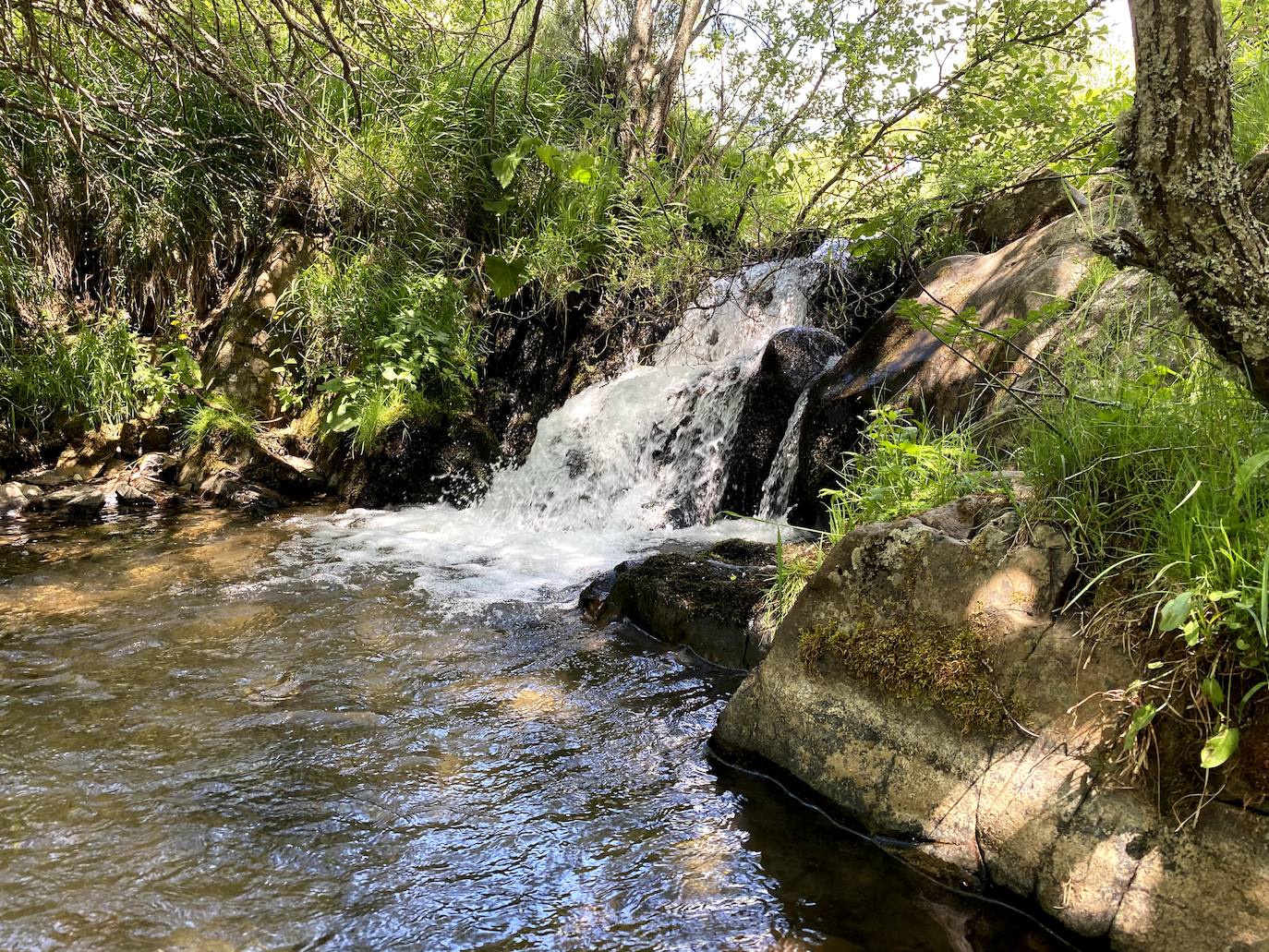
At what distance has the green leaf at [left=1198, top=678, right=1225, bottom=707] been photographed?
6.33 ft

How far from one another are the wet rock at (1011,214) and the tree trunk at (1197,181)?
444 centimetres

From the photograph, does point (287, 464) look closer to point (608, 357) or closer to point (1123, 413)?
point (608, 357)

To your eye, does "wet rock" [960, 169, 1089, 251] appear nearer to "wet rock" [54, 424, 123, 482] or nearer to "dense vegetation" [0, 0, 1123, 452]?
"dense vegetation" [0, 0, 1123, 452]

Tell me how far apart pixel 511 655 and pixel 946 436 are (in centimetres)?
229

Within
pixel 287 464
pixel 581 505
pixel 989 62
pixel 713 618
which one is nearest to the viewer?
pixel 713 618

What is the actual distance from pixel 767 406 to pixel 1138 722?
4471 mm

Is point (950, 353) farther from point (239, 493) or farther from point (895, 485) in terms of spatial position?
point (239, 493)

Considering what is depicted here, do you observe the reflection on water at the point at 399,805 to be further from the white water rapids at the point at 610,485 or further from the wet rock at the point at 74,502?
the wet rock at the point at 74,502

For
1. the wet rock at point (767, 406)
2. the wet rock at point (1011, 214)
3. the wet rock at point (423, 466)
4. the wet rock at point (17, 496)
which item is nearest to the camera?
the wet rock at point (1011, 214)

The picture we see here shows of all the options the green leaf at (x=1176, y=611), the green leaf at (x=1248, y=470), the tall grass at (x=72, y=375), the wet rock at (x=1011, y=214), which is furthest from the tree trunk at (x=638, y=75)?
the green leaf at (x=1176, y=611)

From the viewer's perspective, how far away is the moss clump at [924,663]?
247 centimetres

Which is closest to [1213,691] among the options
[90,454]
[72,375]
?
[72,375]

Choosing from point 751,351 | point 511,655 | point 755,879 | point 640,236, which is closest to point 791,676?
point 755,879

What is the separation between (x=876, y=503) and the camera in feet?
11.2
